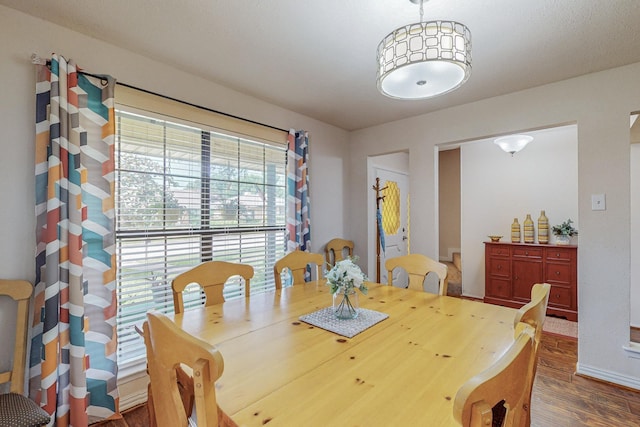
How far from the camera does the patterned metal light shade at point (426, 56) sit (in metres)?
1.23

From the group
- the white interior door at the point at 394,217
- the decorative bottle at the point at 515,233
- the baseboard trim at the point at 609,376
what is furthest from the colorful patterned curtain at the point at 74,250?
the decorative bottle at the point at 515,233

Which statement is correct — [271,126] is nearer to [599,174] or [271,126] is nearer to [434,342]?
[434,342]

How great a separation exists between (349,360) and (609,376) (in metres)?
2.52

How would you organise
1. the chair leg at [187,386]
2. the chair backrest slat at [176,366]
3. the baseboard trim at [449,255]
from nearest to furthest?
the chair backrest slat at [176,366]
the chair leg at [187,386]
the baseboard trim at [449,255]

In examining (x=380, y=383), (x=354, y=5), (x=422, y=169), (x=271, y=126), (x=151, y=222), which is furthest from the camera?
(x=422, y=169)

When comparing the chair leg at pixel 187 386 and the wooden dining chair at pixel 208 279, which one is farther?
the wooden dining chair at pixel 208 279

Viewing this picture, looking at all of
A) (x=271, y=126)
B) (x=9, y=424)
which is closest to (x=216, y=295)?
(x=9, y=424)

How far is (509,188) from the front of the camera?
420cm

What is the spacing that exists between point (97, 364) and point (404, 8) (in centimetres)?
281

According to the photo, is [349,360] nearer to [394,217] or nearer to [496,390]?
[496,390]

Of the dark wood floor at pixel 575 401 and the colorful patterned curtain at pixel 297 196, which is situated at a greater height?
the colorful patterned curtain at pixel 297 196

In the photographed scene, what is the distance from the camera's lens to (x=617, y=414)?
191 centimetres

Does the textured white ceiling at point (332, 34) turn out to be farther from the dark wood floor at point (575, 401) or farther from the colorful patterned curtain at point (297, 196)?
the dark wood floor at point (575, 401)

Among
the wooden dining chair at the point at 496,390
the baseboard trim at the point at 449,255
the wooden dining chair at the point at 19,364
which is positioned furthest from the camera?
the baseboard trim at the point at 449,255
